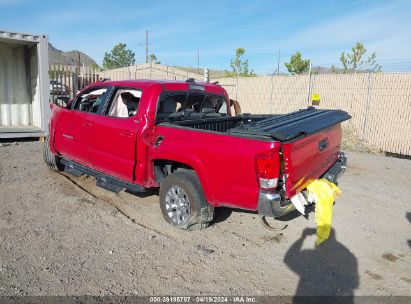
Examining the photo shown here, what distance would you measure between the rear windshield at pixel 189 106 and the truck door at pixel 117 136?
15.7 inches

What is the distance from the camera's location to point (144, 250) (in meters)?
3.91

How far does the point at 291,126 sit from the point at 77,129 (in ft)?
11.7

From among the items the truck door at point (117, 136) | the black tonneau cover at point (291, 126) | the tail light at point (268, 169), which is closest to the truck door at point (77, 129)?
the truck door at point (117, 136)

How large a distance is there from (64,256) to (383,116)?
1031 centimetres

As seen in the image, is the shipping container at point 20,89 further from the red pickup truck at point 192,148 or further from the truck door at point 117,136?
the truck door at point 117,136

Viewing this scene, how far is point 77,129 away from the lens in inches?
222

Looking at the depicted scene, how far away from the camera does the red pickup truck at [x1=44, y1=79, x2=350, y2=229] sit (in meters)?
3.51

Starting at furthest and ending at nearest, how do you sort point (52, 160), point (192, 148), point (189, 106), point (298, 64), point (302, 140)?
point (298, 64)
point (52, 160)
point (189, 106)
point (192, 148)
point (302, 140)

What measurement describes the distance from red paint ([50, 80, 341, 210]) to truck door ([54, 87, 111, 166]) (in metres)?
0.02

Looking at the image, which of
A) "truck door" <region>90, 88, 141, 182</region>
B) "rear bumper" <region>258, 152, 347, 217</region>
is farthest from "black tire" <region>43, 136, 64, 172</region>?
"rear bumper" <region>258, 152, 347, 217</region>

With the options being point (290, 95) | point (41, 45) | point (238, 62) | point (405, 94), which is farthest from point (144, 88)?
point (238, 62)

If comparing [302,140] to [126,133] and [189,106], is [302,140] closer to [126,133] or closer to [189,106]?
[189,106]

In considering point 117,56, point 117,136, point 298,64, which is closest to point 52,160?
point 117,136

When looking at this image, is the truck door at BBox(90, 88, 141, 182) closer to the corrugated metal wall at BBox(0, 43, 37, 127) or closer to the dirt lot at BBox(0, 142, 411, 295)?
the dirt lot at BBox(0, 142, 411, 295)
